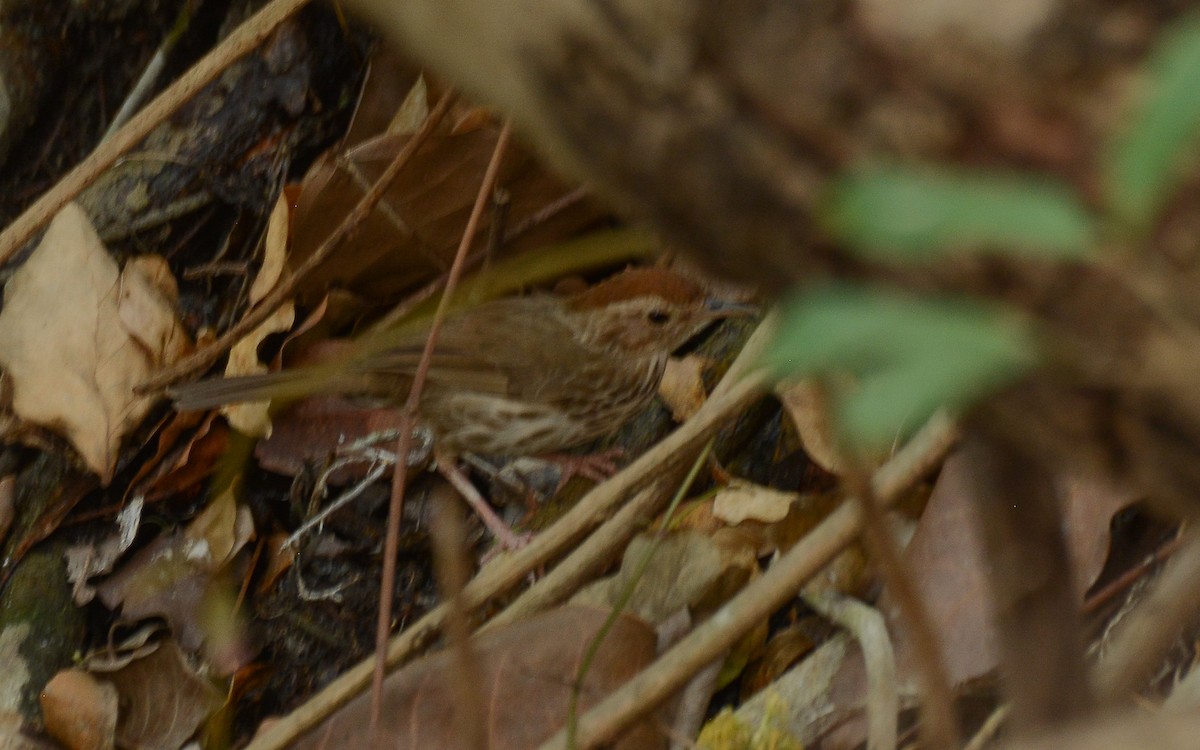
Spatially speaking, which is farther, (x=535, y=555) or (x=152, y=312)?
(x=152, y=312)

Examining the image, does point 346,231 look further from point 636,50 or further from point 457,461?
point 636,50

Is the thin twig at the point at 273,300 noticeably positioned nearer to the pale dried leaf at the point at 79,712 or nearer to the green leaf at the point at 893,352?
the pale dried leaf at the point at 79,712

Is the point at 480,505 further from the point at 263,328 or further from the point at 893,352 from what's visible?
the point at 893,352

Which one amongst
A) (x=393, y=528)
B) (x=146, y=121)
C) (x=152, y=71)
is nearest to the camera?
(x=393, y=528)

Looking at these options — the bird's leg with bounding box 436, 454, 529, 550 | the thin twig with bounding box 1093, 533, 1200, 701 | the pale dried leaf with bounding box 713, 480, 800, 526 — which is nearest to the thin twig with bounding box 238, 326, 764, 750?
the pale dried leaf with bounding box 713, 480, 800, 526

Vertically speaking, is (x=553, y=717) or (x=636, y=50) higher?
(x=636, y=50)

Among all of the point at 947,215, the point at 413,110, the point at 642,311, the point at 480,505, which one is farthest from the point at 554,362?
the point at 947,215

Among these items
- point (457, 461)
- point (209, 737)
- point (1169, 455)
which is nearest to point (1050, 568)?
point (1169, 455)

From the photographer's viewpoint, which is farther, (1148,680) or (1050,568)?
(1148,680)
